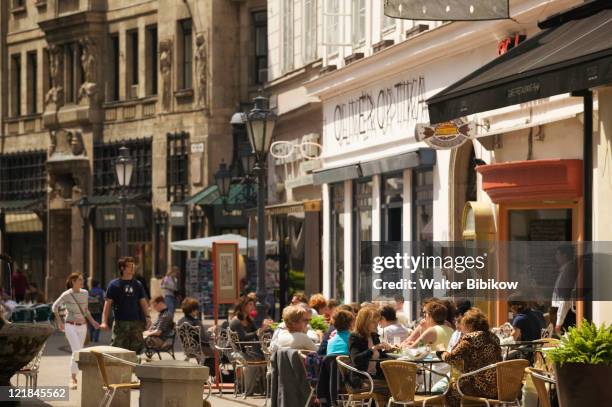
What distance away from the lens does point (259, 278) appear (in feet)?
87.4

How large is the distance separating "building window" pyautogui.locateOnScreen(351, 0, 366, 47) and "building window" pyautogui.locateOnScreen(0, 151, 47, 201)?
3456 centimetres

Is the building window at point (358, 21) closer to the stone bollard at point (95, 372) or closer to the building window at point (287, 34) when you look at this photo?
the building window at point (287, 34)

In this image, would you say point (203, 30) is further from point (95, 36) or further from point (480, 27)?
point (480, 27)

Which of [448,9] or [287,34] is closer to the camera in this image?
Result: [448,9]

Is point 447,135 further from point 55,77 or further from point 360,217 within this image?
point 55,77

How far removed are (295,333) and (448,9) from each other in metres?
4.17

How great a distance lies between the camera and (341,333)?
56.9 feet

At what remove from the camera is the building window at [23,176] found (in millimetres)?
66625

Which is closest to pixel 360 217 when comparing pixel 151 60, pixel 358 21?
pixel 358 21

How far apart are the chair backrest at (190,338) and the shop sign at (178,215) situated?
1289 inches

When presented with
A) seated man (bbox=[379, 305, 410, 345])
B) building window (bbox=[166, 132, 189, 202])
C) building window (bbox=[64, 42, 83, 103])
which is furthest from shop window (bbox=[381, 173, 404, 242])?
building window (bbox=[64, 42, 83, 103])

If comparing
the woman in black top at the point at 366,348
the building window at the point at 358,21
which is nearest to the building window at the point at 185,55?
the building window at the point at 358,21

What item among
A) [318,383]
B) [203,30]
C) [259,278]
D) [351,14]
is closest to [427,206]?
[259,278]

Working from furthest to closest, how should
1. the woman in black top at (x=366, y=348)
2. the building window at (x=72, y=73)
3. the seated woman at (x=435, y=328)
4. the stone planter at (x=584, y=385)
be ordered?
the building window at (x=72, y=73), the seated woman at (x=435, y=328), the woman in black top at (x=366, y=348), the stone planter at (x=584, y=385)
